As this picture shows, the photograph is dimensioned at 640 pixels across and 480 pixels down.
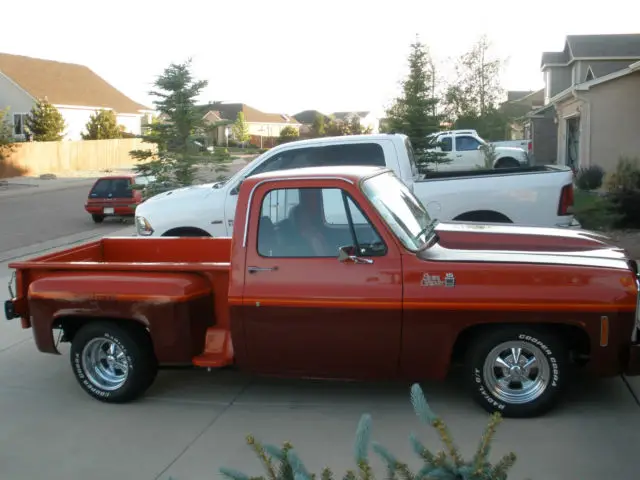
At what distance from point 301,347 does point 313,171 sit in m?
1.36

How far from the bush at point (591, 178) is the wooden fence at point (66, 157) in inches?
956

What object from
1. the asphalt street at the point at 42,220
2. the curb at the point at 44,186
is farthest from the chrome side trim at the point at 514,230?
the curb at the point at 44,186

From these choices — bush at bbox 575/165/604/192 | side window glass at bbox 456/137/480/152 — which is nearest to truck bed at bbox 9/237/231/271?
bush at bbox 575/165/604/192

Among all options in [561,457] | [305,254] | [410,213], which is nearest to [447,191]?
[410,213]

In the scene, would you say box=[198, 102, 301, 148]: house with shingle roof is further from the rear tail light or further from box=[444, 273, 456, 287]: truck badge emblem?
box=[444, 273, 456, 287]: truck badge emblem

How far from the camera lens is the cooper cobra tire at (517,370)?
535 centimetres

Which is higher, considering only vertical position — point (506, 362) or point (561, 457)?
point (506, 362)

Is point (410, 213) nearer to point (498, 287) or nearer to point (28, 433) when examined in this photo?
point (498, 287)

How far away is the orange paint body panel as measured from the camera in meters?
5.28

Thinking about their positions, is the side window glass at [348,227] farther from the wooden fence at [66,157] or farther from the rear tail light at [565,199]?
the wooden fence at [66,157]

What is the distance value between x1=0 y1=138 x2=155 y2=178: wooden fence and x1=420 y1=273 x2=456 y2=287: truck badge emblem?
3601 cm

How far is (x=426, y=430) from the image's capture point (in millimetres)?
5469

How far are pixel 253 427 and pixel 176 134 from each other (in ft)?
36.5

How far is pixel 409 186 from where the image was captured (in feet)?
31.0
